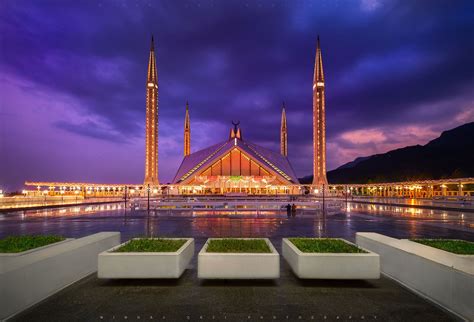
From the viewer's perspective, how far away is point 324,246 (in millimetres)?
6020

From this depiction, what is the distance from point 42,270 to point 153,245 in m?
1.75

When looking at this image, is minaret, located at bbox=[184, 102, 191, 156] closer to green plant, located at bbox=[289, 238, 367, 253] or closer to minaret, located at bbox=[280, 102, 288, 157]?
minaret, located at bbox=[280, 102, 288, 157]

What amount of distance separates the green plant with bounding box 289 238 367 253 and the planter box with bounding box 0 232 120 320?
12.5 feet

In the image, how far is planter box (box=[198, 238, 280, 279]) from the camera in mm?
5211

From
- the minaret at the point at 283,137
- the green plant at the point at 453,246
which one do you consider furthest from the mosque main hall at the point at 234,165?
the green plant at the point at 453,246

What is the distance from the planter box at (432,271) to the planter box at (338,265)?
0.57m

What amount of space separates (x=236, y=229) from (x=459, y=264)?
8202 millimetres

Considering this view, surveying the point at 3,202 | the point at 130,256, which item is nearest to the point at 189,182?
the point at 3,202

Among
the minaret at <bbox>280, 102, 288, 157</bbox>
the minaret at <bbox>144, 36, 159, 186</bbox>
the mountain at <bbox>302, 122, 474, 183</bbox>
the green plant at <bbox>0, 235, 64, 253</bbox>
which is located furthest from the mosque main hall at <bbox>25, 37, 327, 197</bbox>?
the mountain at <bbox>302, 122, 474, 183</bbox>

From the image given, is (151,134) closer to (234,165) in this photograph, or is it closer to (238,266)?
(234,165)

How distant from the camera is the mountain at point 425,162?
135 metres

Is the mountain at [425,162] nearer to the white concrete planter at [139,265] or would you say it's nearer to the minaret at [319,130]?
the minaret at [319,130]

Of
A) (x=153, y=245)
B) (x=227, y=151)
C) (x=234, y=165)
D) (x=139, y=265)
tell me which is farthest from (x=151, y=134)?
(x=139, y=265)

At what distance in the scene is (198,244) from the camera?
Answer: 29.7 ft
